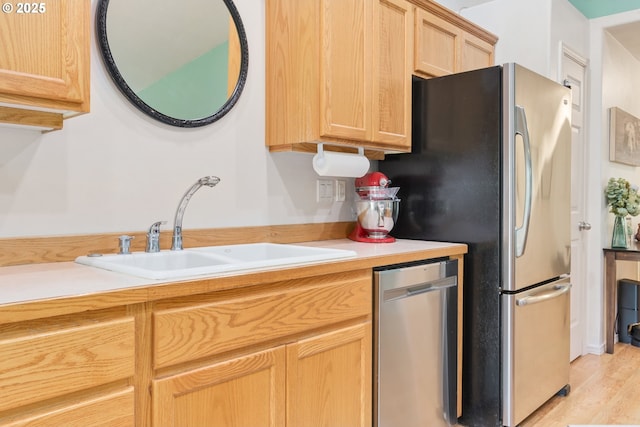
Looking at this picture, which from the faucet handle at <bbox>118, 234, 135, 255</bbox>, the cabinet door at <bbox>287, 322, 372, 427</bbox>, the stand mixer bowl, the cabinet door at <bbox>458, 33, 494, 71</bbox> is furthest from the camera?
the cabinet door at <bbox>458, 33, 494, 71</bbox>

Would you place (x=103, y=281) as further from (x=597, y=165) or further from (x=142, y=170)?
(x=597, y=165)

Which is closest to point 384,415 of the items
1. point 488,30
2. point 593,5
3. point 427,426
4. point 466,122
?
point 427,426

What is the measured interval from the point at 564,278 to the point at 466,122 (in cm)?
103

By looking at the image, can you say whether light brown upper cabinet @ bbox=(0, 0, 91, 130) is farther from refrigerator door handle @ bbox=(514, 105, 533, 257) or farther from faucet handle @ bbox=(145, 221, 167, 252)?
refrigerator door handle @ bbox=(514, 105, 533, 257)

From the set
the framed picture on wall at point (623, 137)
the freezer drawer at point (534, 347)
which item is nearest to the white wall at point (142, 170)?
the freezer drawer at point (534, 347)

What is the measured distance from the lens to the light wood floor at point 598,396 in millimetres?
2355

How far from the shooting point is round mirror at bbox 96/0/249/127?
168 centimetres

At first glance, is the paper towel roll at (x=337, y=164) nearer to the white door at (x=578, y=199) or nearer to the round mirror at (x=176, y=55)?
the round mirror at (x=176, y=55)

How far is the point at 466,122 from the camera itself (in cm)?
225

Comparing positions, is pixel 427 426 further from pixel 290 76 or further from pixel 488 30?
pixel 488 30

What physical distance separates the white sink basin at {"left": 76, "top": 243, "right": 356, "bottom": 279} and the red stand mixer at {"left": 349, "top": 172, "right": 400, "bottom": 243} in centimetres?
49

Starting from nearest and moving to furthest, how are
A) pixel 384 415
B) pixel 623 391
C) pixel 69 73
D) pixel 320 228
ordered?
1. pixel 69 73
2. pixel 384 415
3. pixel 320 228
4. pixel 623 391

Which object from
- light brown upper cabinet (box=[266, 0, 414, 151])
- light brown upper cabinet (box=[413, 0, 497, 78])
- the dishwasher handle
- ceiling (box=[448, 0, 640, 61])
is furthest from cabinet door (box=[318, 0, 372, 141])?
ceiling (box=[448, 0, 640, 61])

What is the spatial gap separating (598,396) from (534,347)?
0.72 meters
